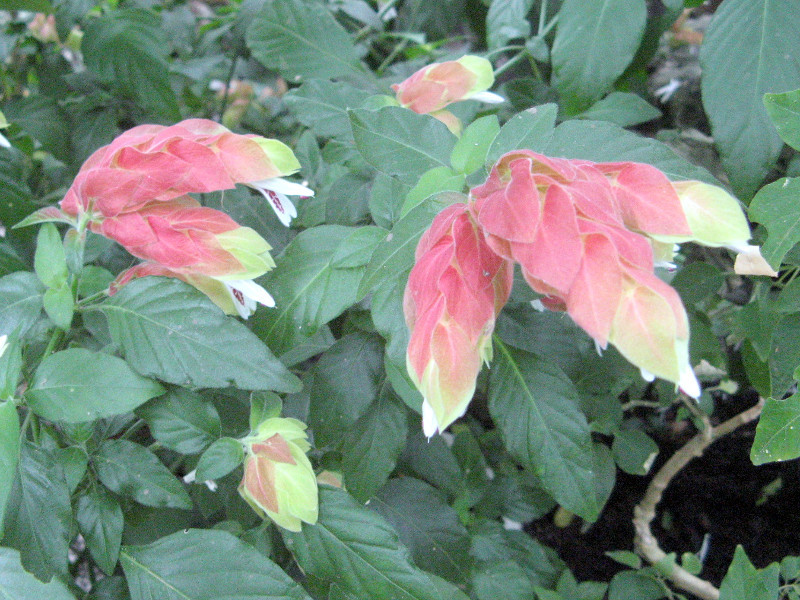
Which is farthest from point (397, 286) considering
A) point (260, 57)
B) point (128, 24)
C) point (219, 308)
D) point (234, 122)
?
point (234, 122)

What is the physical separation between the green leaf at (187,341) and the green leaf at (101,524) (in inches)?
7.3

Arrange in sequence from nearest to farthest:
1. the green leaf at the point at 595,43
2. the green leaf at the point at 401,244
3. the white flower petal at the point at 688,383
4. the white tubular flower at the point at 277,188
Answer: the white flower petal at the point at 688,383, the green leaf at the point at 401,244, the white tubular flower at the point at 277,188, the green leaf at the point at 595,43

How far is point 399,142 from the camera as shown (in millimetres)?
625

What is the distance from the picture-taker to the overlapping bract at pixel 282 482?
1.97ft

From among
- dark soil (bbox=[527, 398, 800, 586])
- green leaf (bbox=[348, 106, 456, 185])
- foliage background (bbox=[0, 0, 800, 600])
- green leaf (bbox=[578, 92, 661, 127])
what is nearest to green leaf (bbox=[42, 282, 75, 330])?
foliage background (bbox=[0, 0, 800, 600])

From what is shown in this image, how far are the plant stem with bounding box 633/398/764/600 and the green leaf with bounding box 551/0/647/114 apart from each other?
0.62m

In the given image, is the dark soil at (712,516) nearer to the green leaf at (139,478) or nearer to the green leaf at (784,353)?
the green leaf at (784,353)

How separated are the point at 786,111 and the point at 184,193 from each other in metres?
0.58

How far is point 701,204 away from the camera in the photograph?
43 centimetres

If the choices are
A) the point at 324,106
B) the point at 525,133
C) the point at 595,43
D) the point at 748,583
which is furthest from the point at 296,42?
the point at 748,583

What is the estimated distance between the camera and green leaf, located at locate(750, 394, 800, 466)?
0.59m

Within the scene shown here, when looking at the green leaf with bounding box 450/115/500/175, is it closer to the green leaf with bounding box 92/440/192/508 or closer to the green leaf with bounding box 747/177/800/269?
the green leaf with bounding box 747/177/800/269

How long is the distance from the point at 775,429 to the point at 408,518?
490 millimetres

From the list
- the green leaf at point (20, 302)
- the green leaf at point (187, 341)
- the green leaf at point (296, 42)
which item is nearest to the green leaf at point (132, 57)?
the green leaf at point (296, 42)
